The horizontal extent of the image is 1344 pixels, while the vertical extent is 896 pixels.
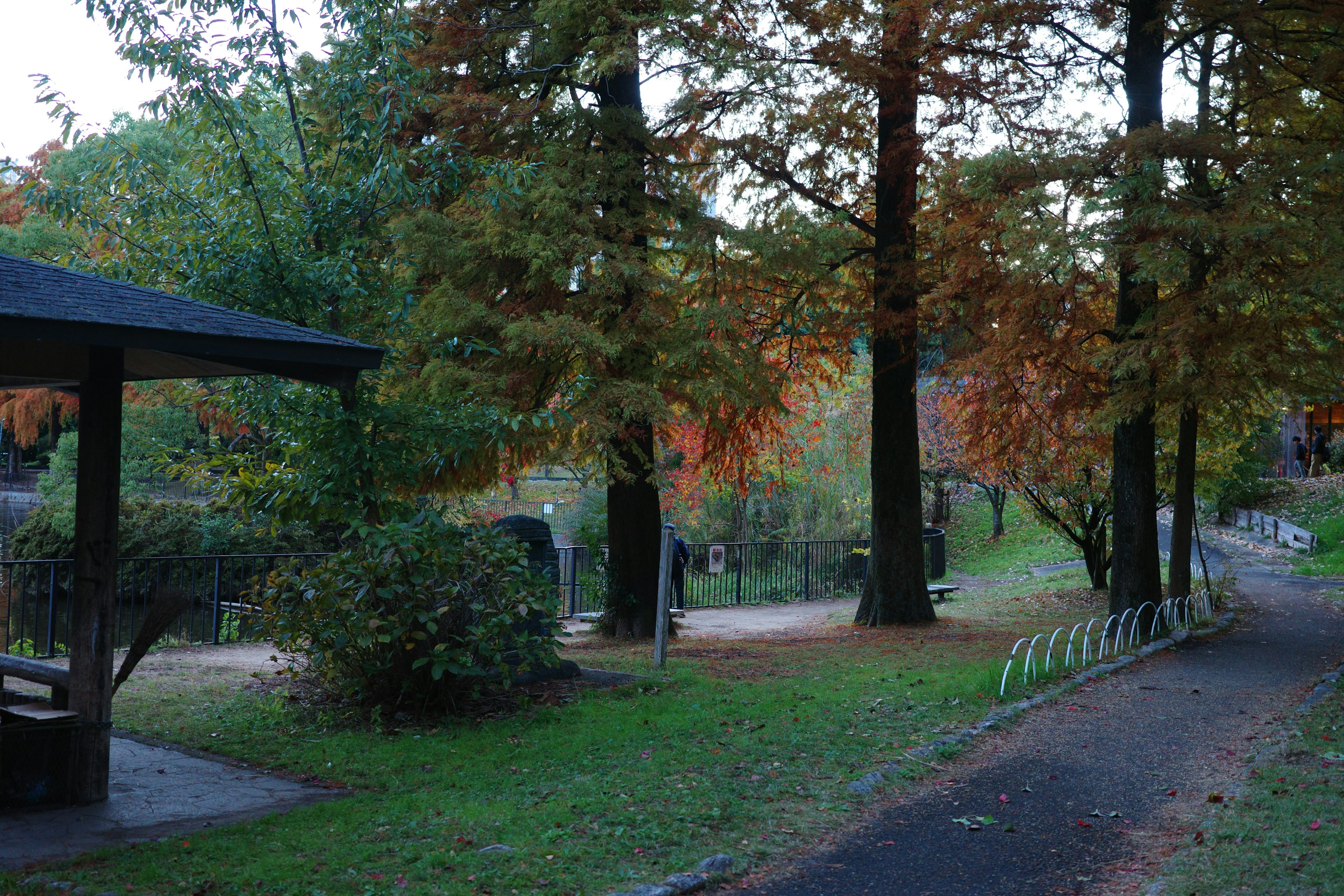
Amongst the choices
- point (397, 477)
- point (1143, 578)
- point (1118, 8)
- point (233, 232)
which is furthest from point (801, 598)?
point (233, 232)

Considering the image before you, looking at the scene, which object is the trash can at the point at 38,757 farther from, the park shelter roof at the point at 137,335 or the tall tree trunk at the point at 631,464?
the tall tree trunk at the point at 631,464

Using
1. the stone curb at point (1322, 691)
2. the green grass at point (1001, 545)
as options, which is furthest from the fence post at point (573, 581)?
the green grass at point (1001, 545)

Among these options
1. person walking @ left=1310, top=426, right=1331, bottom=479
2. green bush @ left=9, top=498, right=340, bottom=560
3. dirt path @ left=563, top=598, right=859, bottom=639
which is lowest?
dirt path @ left=563, top=598, right=859, bottom=639

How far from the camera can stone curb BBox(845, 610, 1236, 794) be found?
21.3 ft

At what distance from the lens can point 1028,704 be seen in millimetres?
8742

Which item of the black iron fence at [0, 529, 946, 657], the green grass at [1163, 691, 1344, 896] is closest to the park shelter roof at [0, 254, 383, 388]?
the green grass at [1163, 691, 1344, 896]

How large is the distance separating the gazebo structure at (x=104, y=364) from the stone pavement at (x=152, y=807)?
0.30m

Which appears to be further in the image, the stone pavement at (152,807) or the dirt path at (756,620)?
the dirt path at (756,620)

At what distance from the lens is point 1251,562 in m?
24.3

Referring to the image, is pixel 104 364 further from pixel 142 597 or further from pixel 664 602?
pixel 142 597

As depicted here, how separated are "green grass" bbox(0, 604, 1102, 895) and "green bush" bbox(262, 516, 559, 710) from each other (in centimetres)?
40

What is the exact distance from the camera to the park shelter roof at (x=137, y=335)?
4.99m

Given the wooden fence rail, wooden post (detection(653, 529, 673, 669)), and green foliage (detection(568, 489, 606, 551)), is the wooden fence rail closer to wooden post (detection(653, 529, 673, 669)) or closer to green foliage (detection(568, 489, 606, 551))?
green foliage (detection(568, 489, 606, 551))

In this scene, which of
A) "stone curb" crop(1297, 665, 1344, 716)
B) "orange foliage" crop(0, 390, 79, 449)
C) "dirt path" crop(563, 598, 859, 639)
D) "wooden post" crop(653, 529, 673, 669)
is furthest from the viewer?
"orange foliage" crop(0, 390, 79, 449)
